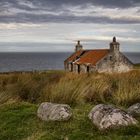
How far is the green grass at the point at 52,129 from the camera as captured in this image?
6.72 metres

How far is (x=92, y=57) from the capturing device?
1757 inches

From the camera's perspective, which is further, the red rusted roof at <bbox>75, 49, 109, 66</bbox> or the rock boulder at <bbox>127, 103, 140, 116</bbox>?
the red rusted roof at <bbox>75, 49, 109, 66</bbox>

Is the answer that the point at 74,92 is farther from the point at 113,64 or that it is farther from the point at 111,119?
the point at 113,64

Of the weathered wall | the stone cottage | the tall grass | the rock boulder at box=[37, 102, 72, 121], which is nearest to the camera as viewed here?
the rock boulder at box=[37, 102, 72, 121]

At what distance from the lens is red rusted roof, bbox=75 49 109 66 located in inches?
1692

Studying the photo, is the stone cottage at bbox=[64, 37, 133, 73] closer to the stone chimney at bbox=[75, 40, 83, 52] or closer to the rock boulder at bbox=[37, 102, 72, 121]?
the stone chimney at bbox=[75, 40, 83, 52]

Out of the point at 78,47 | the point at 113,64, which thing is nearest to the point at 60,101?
the point at 113,64

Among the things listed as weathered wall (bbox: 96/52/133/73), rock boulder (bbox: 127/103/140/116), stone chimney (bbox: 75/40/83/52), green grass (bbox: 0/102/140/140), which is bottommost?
weathered wall (bbox: 96/52/133/73)

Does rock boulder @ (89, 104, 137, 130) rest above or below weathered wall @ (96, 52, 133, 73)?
→ above

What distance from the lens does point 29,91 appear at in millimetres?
11461

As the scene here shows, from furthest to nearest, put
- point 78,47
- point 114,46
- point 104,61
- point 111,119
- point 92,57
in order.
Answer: point 78,47
point 92,57
point 114,46
point 104,61
point 111,119

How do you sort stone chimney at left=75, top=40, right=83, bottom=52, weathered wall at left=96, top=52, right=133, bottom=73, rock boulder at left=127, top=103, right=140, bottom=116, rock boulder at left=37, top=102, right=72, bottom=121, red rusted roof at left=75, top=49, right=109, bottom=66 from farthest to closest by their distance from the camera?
stone chimney at left=75, top=40, right=83, bottom=52 → red rusted roof at left=75, top=49, right=109, bottom=66 → weathered wall at left=96, top=52, right=133, bottom=73 → rock boulder at left=127, top=103, right=140, bottom=116 → rock boulder at left=37, top=102, right=72, bottom=121

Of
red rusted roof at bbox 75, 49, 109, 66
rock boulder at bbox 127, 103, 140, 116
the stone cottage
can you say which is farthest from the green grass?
red rusted roof at bbox 75, 49, 109, 66

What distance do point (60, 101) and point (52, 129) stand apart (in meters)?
2.99
